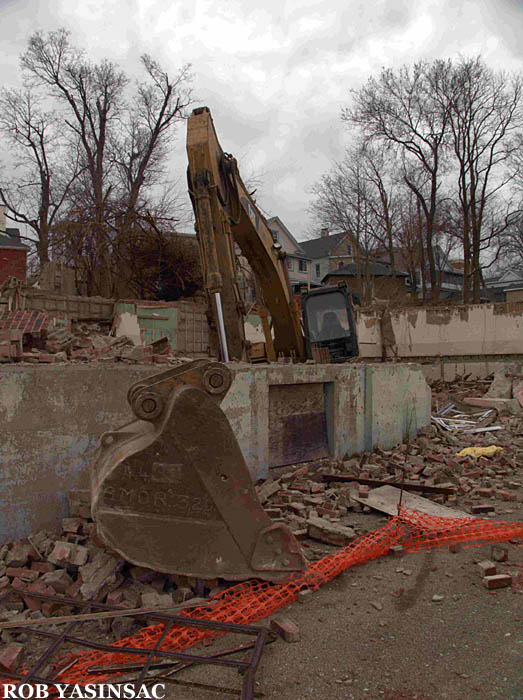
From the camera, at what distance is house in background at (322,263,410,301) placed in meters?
37.0

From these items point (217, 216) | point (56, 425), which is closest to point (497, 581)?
point (56, 425)

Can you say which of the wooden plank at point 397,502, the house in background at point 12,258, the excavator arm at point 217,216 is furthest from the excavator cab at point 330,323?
the house in background at point 12,258

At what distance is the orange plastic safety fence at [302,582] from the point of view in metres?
2.91

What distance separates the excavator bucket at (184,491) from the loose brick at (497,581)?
1.46 m

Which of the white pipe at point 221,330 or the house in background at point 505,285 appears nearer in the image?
the white pipe at point 221,330

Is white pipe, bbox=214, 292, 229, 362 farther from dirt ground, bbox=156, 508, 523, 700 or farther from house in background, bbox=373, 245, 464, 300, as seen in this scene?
house in background, bbox=373, 245, 464, 300

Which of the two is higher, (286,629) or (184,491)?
(184,491)

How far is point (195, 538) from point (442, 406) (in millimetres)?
11444

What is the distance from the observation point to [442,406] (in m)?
13.7

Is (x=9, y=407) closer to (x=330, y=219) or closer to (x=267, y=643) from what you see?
(x=267, y=643)

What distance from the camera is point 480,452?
8125 millimetres

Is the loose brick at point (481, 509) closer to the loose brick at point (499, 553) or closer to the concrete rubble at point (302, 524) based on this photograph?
the concrete rubble at point (302, 524)

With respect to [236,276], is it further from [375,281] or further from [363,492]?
[375,281]

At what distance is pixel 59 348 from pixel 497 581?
17.6 ft
